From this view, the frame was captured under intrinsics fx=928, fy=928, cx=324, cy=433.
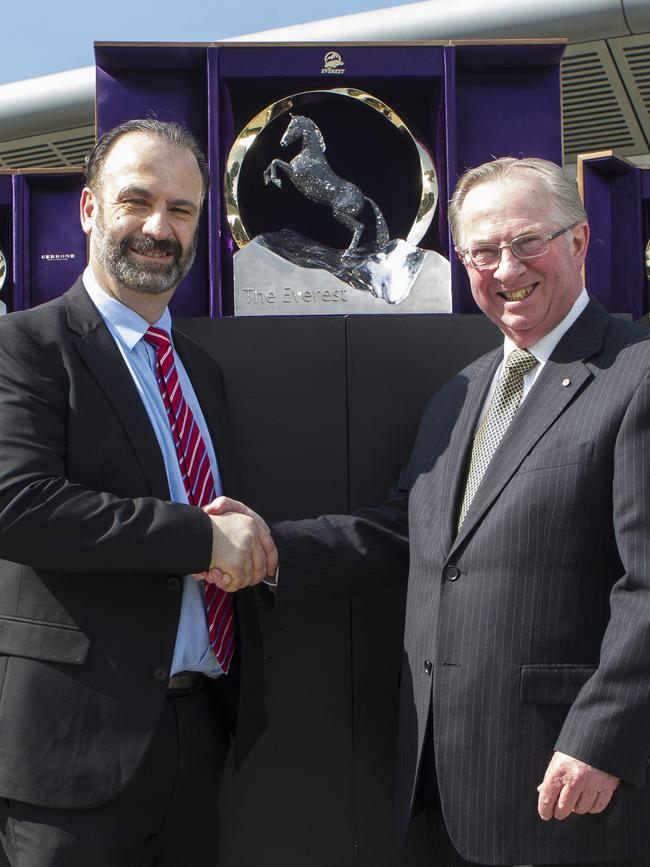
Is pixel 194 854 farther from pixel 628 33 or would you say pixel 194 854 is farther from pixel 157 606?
pixel 628 33

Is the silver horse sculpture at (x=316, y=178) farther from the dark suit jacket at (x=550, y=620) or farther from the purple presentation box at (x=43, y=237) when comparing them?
the dark suit jacket at (x=550, y=620)

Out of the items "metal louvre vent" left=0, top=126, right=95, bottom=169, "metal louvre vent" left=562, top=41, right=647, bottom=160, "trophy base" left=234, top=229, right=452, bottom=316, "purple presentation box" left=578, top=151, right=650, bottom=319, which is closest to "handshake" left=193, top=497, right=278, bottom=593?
"trophy base" left=234, top=229, right=452, bottom=316

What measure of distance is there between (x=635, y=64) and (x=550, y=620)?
142 inches

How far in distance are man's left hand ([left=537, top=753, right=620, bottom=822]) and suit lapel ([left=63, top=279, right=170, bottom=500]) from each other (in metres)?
0.81

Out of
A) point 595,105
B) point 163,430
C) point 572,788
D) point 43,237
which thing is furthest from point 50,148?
point 572,788

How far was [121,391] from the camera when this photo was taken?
1683mm

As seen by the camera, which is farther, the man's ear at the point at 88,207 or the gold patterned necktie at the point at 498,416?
the man's ear at the point at 88,207

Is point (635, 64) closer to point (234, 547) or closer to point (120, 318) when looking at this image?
point (120, 318)

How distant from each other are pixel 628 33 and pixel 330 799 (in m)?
3.55

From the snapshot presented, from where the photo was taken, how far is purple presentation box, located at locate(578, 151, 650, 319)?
2.28 metres

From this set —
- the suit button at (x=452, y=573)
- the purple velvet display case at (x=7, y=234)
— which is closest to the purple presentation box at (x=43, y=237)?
the purple velvet display case at (x=7, y=234)

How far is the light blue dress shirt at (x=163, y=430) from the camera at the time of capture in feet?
5.60

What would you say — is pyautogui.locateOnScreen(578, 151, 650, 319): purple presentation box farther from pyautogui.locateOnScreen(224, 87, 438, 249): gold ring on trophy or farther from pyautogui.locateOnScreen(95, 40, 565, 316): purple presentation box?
pyautogui.locateOnScreen(224, 87, 438, 249): gold ring on trophy

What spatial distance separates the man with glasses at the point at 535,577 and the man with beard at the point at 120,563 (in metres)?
0.38
